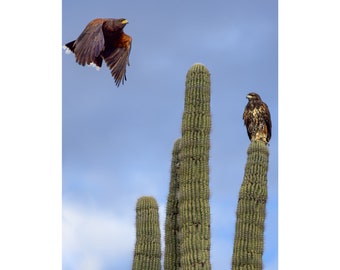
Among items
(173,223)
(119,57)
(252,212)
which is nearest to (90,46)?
(119,57)

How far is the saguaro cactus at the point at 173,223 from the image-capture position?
6.98 metres

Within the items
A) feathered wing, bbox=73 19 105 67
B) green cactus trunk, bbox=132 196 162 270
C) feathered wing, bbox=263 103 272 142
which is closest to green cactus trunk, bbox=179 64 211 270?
green cactus trunk, bbox=132 196 162 270

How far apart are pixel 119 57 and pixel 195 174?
6.50ft

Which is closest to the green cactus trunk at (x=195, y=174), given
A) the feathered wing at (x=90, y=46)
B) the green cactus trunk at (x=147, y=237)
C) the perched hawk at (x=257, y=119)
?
the green cactus trunk at (x=147, y=237)

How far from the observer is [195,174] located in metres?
6.66

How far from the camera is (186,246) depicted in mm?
6574

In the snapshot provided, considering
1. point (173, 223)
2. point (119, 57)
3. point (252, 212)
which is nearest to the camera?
point (252, 212)

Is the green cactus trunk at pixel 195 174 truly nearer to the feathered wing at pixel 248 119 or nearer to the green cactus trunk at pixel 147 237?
the green cactus trunk at pixel 147 237

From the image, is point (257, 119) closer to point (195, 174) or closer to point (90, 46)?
point (195, 174)
